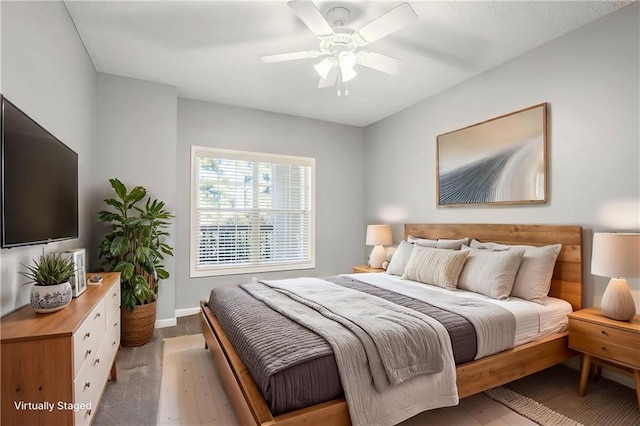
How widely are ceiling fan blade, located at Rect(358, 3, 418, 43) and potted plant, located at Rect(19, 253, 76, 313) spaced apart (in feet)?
7.48

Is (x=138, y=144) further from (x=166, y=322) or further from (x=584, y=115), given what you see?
(x=584, y=115)

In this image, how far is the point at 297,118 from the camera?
16.1 ft

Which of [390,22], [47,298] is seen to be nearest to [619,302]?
[390,22]

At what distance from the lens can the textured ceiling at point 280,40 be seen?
7.90 ft

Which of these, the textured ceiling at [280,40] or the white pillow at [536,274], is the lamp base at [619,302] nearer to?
the white pillow at [536,274]

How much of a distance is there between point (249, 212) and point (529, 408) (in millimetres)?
3650

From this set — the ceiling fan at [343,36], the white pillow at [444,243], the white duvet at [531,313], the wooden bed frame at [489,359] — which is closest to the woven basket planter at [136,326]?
the wooden bed frame at [489,359]

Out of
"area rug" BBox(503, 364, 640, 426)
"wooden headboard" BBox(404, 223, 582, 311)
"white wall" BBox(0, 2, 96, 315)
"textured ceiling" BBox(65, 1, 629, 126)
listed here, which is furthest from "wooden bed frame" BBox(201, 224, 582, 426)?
"textured ceiling" BBox(65, 1, 629, 126)

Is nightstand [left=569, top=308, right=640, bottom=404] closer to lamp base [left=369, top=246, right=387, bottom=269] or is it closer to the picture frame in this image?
lamp base [left=369, top=246, right=387, bottom=269]

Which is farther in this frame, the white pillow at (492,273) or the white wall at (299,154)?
the white wall at (299,154)

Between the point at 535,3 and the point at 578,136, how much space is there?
1096 mm

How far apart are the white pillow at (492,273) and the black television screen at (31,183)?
308cm

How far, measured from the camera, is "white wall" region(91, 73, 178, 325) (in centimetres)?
346

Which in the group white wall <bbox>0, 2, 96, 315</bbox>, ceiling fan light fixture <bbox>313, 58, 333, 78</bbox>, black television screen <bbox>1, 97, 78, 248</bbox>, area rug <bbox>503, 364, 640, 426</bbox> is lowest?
area rug <bbox>503, 364, 640, 426</bbox>
